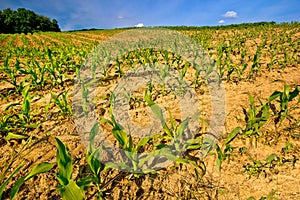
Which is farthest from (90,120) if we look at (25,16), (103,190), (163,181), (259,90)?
(25,16)

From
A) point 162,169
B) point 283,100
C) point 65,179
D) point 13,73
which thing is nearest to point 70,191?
point 65,179

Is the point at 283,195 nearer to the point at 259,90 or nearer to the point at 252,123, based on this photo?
the point at 252,123

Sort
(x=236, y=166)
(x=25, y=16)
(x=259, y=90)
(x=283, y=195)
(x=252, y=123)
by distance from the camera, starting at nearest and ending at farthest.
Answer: (x=283, y=195) → (x=236, y=166) → (x=252, y=123) → (x=259, y=90) → (x=25, y=16)

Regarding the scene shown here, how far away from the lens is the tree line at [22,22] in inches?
2030

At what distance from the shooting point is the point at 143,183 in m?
1.42

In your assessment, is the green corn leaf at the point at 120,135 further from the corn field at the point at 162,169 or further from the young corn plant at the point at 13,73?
the young corn plant at the point at 13,73

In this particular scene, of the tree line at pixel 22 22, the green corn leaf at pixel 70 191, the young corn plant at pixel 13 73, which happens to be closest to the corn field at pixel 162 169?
the green corn leaf at pixel 70 191

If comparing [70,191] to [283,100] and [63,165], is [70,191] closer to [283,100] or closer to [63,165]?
[63,165]

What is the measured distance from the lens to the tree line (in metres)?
51.6

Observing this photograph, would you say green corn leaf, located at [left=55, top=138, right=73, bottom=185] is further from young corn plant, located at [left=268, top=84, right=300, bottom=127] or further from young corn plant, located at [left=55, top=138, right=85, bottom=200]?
young corn plant, located at [left=268, top=84, right=300, bottom=127]

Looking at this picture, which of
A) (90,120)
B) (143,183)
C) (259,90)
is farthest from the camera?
(259,90)

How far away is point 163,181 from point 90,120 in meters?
1.26

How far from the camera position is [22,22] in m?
53.6

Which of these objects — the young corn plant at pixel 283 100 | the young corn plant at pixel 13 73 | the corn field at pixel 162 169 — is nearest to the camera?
the corn field at pixel 162 169
